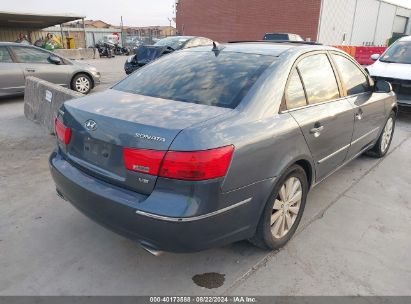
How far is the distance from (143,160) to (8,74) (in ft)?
24.8

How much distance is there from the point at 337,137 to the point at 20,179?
3590mm

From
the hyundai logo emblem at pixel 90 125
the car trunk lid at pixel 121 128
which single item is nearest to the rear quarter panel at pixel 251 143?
the car trunk lid at pixel 121 128

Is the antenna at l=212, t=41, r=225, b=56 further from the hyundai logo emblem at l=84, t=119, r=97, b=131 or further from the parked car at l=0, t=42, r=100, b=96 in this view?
the parked car at l=0, t=42, r=100, b=96

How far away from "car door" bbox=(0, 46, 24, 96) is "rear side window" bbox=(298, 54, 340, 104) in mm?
7382

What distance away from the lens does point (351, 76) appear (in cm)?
392

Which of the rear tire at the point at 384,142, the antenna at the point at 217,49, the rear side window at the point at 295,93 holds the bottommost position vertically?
the rear tire at the point at 384,142

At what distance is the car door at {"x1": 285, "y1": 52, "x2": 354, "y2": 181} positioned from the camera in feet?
9.64

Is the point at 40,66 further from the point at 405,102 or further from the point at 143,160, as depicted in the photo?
the point at 405,102

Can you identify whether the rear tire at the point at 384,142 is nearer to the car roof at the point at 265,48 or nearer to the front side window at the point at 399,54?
the car roof at the point at 265,48

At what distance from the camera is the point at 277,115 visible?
2.64m

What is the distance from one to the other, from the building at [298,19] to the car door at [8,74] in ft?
74.4

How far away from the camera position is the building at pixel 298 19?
86.8ft

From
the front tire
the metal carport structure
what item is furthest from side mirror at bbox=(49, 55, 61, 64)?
the metal carport structure

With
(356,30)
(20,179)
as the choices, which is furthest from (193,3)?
(20,179)
